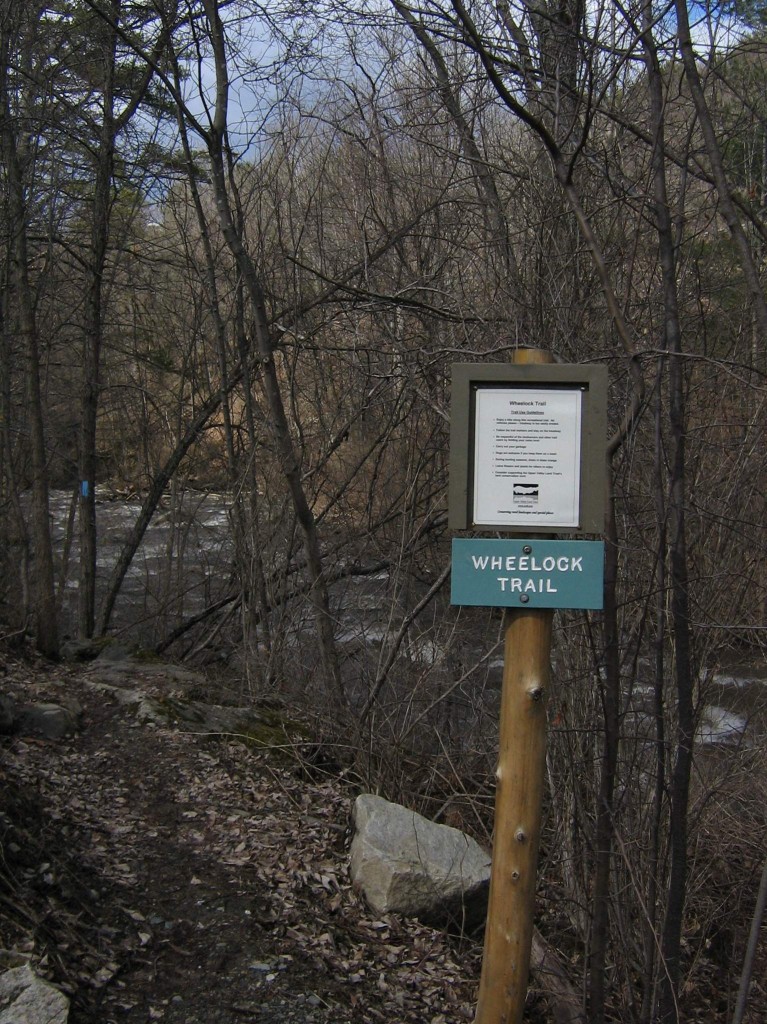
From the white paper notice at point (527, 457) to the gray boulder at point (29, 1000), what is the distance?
1.87 m

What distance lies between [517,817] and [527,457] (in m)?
0.99

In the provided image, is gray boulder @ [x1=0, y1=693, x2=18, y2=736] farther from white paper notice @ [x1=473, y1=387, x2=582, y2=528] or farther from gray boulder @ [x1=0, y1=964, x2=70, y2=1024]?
white paper notice @ [x1=473, y1=387, x2=582, y2=528]

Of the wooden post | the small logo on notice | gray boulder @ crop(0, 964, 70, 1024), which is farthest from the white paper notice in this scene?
gray boulder @ crop(0, 964, 70, 1024)

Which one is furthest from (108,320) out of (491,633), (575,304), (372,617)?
(575,304)

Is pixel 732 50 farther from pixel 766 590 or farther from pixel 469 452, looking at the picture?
pixel 469 452

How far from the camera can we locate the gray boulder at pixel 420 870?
4594 mm

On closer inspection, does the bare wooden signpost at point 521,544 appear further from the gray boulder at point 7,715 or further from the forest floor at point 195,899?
the gray boulder at point 7,715

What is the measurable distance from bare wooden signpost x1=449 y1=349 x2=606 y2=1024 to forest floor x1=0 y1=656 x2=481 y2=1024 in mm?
1109

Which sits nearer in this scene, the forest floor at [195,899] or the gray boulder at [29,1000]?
the gray boulder at [29,1000]

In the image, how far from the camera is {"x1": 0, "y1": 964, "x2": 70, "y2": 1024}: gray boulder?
9.95ft

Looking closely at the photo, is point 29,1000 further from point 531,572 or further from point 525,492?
point 525,492

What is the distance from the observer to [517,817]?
116 inches

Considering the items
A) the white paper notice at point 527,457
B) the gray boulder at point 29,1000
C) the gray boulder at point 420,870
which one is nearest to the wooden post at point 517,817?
the white paper notice at point 527,457

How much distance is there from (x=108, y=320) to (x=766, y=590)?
946cm
